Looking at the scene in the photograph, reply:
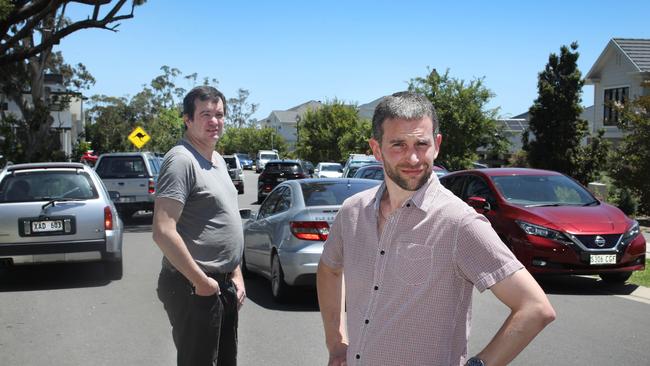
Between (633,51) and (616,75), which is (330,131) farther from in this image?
(633,51)

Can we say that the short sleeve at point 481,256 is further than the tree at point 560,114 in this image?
No

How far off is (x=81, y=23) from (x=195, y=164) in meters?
23.1

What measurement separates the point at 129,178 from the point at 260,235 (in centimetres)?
942

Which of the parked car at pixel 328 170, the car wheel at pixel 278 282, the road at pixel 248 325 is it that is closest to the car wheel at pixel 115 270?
the road at pixel 248 325

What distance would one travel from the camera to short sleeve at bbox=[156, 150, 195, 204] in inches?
134

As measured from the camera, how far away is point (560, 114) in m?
31.7

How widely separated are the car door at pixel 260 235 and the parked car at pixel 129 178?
818 cm

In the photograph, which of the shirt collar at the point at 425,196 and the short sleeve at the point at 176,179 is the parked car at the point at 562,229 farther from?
the shirt collar at the point at 425,196

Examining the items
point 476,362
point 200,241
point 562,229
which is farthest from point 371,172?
point 476,362

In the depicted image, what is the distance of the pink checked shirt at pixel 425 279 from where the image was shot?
7.10 feet

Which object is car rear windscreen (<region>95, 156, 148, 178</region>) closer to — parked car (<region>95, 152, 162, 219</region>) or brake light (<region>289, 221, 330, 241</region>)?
parked car (<region>95, 152, 162, 219</region>)

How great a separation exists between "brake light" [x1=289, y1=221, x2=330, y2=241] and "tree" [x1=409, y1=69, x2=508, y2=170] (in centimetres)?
2845

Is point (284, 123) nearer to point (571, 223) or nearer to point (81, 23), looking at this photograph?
point (81, 23)

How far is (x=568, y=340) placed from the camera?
6.53 m
